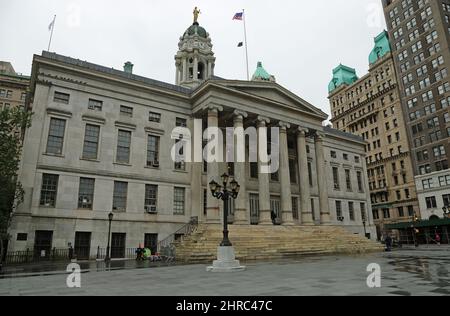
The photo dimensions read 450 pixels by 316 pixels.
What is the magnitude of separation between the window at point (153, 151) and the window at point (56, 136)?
8.19 metres

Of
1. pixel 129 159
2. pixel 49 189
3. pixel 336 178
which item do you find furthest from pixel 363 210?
pixel 49 189

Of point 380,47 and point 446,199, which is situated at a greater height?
point 380,47

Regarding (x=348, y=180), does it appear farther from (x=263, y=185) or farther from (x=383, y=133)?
(x=383, y=133)

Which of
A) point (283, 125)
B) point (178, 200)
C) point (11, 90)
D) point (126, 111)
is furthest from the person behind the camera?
point (11, 90)

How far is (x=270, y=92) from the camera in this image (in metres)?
38.2

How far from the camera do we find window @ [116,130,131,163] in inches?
1217

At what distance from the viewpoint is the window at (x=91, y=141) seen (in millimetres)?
29362

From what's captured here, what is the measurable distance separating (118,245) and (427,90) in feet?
225

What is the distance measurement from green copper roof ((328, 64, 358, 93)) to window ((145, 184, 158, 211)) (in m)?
81.9

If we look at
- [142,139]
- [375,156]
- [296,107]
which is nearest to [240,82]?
[296,107]

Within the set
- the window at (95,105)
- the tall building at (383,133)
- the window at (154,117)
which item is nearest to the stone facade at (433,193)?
the tall building at (383,133)

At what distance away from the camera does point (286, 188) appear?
3550 centimetres
